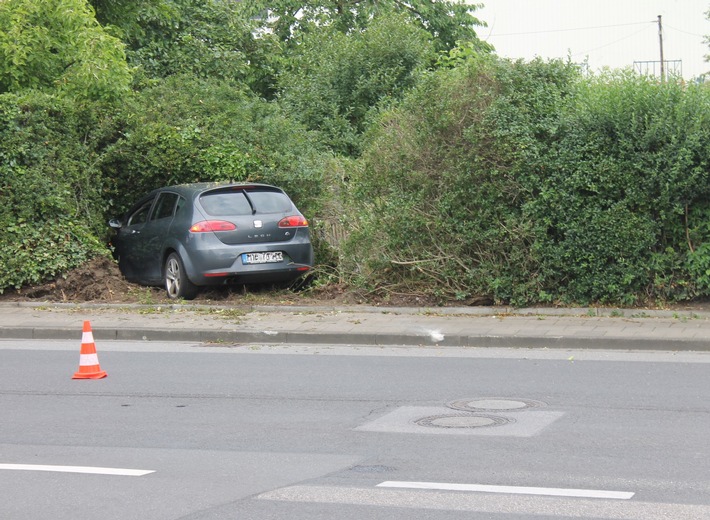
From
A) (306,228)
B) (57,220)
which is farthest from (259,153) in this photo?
(57,220)

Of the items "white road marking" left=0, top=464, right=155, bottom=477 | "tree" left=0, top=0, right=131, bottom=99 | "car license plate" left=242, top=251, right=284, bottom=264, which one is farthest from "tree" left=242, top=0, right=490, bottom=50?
"white road marking" left=0, top=464, right=155, bottom=477

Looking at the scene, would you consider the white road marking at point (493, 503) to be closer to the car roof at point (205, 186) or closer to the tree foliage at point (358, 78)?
the car roof at point (205, 186)

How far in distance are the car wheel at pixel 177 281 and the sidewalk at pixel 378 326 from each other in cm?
37

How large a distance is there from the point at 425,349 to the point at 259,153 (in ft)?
20.0

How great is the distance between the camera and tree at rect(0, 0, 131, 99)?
57.2 ft

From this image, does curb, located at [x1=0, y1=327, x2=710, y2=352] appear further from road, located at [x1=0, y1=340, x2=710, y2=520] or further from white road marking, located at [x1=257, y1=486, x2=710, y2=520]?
white road marking, located at [x1=257, y1=486, x2=710, y2=520]

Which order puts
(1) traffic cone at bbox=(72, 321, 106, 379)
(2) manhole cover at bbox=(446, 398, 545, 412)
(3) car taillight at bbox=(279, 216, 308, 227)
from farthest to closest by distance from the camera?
(3) car taillight at bbox=(279, 216, 308, 227) < (1) traffic cone at bbox=(72, 321, 106, 379) < (2) manhole cover at bbox=(446, 398, 545, 412)

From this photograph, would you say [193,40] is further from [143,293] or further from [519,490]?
[519,490]

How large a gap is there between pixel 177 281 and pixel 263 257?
4.45 feet

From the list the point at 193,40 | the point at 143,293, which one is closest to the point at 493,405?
the point at 143,293

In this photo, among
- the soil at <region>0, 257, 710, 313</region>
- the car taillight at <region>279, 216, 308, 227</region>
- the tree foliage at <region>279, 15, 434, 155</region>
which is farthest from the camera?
the tree foliage at <region>279, 15, 434, 155</region>

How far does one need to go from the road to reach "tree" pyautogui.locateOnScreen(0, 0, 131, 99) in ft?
24.3

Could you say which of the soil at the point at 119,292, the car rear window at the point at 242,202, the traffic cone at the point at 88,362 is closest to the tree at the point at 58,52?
the soil at the point at 119,292

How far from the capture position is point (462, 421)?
7719 mm
